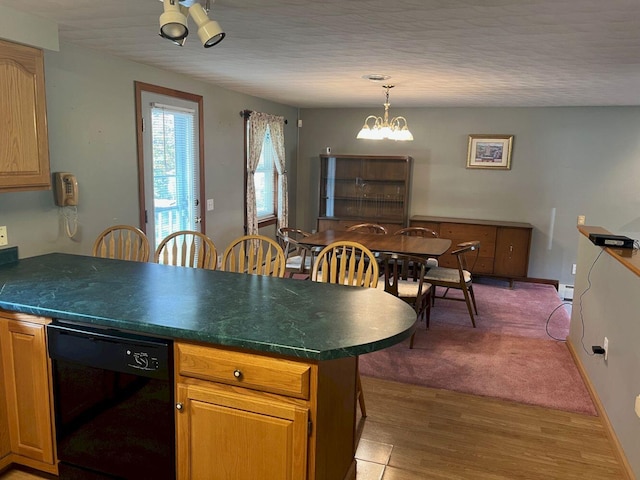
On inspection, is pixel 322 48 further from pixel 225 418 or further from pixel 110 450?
pixel 110 450

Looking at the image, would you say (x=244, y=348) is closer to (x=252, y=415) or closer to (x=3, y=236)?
(x=252, y=415)

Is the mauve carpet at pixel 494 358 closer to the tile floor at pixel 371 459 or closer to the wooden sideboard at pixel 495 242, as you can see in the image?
the tile floor at pixel 371 459

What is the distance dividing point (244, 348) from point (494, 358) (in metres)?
2.69

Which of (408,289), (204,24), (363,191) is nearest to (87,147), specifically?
(204,24)

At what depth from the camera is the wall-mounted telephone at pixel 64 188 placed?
314cm

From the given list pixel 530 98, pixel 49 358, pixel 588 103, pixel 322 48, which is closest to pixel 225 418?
pixel 49 358

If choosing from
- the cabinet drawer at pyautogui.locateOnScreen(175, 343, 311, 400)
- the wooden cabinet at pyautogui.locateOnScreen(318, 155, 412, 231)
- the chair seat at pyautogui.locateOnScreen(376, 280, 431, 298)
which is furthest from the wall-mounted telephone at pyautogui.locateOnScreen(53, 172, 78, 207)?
the wooden cabinet at pyautogui.locateOnScreen(318, 155, 412, 231)

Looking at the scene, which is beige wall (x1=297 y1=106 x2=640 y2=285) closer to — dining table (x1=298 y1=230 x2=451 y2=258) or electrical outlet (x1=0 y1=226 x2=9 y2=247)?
dining table (x1=298 y1=230 x2=451 y2=258)

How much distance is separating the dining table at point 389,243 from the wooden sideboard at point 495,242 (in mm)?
1504

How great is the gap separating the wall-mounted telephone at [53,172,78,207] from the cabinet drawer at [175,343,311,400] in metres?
1.88

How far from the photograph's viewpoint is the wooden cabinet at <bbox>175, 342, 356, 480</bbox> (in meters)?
1.68

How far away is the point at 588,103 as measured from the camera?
5.60 metres

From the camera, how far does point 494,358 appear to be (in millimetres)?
3777

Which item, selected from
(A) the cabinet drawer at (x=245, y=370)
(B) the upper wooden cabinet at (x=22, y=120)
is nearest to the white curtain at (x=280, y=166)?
(B) the upper wooden cabinet at (x=22, y=120)
